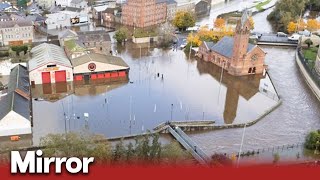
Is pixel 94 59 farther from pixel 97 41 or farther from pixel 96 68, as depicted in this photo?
pixel 97 41

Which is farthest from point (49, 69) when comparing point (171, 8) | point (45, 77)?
point (171, 8)

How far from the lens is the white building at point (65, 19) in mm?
43300

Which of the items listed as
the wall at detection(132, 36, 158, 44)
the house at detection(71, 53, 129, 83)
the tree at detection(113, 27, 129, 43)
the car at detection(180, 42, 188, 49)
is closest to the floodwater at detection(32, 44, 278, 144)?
the house at detection(71, 53, 129, 83)

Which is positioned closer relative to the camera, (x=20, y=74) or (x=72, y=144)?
(x=72, y=144)

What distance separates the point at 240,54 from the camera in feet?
94.5

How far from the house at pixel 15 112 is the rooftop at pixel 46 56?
3415mm

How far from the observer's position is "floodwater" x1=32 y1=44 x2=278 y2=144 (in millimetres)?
21656

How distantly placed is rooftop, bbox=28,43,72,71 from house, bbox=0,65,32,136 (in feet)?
11.2

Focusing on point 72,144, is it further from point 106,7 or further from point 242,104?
point 106,7

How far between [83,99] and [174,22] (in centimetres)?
2121

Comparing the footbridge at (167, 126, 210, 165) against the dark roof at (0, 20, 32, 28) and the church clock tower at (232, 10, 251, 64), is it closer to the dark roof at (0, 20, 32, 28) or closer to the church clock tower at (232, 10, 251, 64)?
the church clock tower at (232, 10, 251, 64)

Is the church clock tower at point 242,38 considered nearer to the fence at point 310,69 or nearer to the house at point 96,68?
the fence at point 310,69

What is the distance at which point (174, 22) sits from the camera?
4341cm

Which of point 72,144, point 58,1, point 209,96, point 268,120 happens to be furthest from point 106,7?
point 72,144
